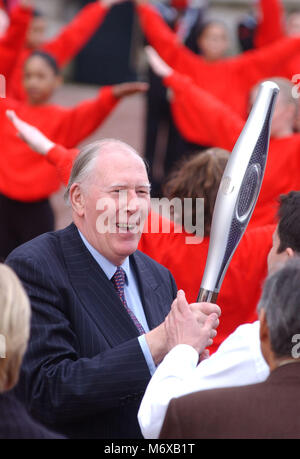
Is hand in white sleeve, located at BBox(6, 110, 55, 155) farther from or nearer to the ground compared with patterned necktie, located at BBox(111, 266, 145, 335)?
farther from the ground

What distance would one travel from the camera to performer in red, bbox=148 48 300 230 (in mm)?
4230

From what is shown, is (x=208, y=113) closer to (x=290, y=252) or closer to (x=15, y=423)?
(x=290, y=252)

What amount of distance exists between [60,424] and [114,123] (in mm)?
9681

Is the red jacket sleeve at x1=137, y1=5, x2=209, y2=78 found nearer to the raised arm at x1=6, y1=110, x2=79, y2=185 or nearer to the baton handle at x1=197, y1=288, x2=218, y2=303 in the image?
the raised arm at x1=6, y1=110, x2=79, y2=185

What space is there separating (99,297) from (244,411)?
67cm

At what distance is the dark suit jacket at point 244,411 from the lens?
1808 millimetres

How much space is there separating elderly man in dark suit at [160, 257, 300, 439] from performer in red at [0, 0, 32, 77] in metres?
4.04

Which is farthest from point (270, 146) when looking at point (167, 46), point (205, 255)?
point (167, 46)

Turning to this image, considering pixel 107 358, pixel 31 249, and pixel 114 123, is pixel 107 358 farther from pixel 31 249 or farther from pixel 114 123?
pixel 114 123

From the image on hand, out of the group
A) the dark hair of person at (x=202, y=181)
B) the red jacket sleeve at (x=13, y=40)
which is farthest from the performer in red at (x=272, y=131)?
the red jacket sleeve at (x=13, y=40)

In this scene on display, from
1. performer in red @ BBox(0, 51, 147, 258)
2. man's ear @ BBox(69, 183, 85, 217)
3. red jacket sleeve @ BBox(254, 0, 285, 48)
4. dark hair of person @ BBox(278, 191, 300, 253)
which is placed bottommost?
performer in red @ BBox(0, 51, 147, 258)

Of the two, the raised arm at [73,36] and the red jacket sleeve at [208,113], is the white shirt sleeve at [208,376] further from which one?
the raised arm at [73,36]

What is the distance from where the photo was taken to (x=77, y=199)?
2490mm

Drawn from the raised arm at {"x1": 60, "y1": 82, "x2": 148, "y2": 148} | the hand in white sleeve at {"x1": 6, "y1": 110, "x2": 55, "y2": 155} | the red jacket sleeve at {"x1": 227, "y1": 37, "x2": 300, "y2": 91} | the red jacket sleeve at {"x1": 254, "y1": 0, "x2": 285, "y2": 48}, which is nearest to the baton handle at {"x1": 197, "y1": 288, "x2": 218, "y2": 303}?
the hand in white sleeve at {"x1": 6, "y1": 110, "x2": 55, "y2": 155}
